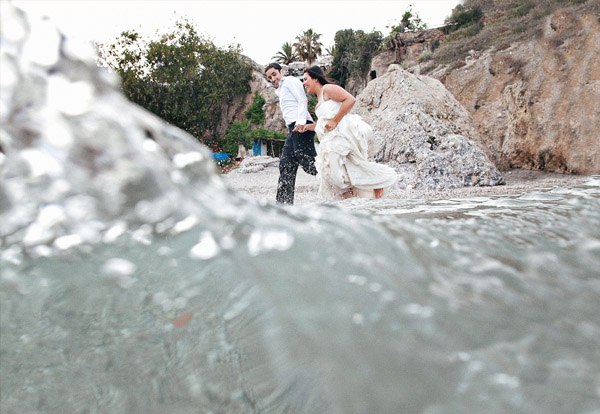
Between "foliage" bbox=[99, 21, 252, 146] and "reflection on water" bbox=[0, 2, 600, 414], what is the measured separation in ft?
69.1

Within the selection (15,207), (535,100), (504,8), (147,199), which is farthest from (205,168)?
(504,8)

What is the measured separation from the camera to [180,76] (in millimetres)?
22906

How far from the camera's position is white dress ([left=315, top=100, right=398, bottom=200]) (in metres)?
4.71

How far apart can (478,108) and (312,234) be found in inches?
323

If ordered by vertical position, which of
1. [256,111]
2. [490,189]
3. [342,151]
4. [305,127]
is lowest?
[256,111]

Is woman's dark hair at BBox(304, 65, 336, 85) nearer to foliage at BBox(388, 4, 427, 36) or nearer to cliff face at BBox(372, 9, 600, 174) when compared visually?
cliff face at BBox(372, 9, 600, 174)

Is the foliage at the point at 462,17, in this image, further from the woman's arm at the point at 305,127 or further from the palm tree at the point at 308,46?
the woman's arm at the point at 305,127

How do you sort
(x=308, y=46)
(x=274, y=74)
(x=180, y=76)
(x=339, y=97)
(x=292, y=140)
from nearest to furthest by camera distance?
1. (x=339, y=97)
2. (x=292, y=140)
3. (x=274, y=74)
4. (x=180, y=76)
5. (x=308, y=46)

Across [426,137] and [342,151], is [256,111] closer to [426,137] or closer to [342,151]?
[426,137]

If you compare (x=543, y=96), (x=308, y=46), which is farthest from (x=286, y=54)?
(x=543, y=96)

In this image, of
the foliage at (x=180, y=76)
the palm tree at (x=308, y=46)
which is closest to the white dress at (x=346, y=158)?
the foliage at (x=180, y=76)

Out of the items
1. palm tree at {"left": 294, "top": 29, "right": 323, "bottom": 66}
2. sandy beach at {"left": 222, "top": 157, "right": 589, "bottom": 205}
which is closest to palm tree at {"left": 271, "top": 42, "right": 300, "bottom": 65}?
palm tree at {"left": 294, "top": 29, "right": 323, "bottom": 66}

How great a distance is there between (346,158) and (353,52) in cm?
3128

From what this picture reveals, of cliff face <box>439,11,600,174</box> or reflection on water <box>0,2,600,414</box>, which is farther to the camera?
cliff face <box>439,11,600,174</box>
